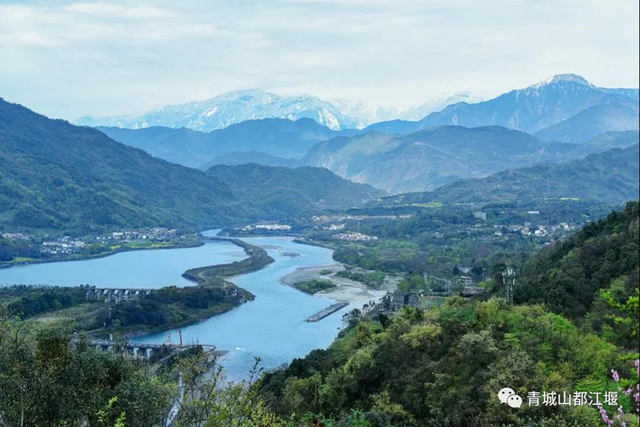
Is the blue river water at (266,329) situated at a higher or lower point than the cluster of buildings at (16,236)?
lower

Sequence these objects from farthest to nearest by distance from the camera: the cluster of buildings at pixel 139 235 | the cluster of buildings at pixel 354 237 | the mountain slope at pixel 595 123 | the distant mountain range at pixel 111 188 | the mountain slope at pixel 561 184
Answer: the mountain slope at pixel 595 123 → the distant mountain range at pixel 111 188 → the mountain slope at pixel 561 184 → the cluster of buildings at pixel 139 235 → the cluster of buildings at pixel 354 237

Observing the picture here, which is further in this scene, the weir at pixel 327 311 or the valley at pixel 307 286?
the weir at pixel 327 311

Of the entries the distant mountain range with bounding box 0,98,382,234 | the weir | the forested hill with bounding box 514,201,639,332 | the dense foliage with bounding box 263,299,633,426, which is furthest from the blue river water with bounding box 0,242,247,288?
the dense foliage with bounding box 263,299,633,426

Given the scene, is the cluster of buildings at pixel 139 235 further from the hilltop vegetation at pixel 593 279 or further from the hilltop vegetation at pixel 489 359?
the hilltop vegetation at pixel 593 279

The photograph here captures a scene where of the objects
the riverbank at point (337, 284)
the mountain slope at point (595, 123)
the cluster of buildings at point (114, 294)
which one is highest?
the mountain slope at point (595, 123)

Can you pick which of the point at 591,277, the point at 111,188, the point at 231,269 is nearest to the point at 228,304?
the point at 231,269

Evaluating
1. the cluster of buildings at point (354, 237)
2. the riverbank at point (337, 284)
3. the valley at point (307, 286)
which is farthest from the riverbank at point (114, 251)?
the riverbank at point (337, 284)

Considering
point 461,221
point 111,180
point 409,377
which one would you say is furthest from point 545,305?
point 111,180
